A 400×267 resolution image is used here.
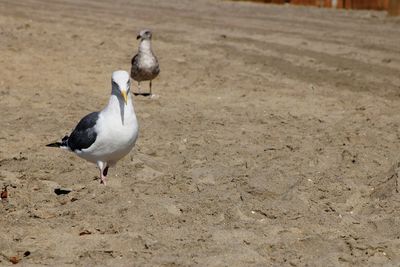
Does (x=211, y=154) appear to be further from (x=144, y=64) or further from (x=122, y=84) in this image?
(x=144, y=64)

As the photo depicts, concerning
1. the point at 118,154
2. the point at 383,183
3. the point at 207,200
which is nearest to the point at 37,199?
the point at 118,154

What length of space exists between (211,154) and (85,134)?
199 cm

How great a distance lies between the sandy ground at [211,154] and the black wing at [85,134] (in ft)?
1.33

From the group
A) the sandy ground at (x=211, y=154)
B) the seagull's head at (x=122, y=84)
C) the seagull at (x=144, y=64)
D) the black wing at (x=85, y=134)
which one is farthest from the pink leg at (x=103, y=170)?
the seagull at (x=144, y=64)

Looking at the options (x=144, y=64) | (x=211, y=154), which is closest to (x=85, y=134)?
(x=211, y=154)

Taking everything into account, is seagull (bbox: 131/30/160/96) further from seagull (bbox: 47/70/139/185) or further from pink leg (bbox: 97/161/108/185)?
seagull (bbox: 47/70/139/185)

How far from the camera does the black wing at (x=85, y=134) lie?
235 inches

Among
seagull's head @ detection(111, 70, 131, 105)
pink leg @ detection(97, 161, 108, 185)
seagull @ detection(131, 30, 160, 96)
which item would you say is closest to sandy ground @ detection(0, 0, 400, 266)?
pink leg @ detection(97, 161, 108, 185)

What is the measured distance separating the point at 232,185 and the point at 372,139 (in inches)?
101

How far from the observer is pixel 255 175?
6.99m

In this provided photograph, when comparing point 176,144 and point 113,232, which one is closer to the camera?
point 113,232

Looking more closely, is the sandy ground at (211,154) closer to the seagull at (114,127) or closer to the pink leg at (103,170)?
the pink leg at (103,170)

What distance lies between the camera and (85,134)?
6047 millimetres

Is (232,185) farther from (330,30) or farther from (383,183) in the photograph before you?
(330,30)
